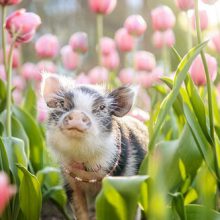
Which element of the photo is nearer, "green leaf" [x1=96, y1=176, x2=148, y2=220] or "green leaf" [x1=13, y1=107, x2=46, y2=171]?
"green leaf" [x1=96, y1=176, x2=148, y2=220]

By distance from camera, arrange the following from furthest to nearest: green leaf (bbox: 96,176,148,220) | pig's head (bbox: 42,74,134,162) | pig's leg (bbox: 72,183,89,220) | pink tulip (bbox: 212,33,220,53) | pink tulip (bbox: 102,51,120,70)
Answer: pink tulip (bbox: 102,51,120,70)
pink tulip (bbox: 212,33,220,53)
pig's leg (bbox: 72,183,89,220)
pig's head (bbox: 42,74,134,162)
green leaf (bbox: 96,176,148,220)

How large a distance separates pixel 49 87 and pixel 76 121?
13.7 inches

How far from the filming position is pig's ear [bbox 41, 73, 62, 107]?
215 centimetres

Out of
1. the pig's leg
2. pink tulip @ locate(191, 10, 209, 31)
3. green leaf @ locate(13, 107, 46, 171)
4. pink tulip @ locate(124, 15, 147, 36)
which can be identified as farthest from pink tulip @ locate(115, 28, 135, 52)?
the pig's leg

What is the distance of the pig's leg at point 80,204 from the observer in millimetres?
2223

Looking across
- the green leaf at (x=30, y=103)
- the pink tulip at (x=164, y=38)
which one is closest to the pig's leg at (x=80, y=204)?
the green leaf at (x=30, y=103)

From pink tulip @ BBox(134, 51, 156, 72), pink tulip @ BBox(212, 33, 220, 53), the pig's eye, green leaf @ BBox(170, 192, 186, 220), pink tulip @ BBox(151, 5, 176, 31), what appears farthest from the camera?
pink tulip @ BBox(134, 51, 156, 72)

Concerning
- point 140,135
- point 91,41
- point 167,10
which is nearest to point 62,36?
point 91,41

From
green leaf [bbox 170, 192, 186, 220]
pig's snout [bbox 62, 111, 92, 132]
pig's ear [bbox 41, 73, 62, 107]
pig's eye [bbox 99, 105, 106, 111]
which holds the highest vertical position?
pig's ear [bbox 41, 73, 62, 107]

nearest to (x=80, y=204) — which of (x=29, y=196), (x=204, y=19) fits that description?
(x=29, y=196)

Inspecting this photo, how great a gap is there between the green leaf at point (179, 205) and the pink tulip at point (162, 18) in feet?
4.66

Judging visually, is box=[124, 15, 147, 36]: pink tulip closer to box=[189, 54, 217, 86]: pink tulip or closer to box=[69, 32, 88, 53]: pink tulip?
box=[69, 32, 88, 53]: pink tulip

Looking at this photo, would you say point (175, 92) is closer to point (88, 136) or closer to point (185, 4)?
point (88, 136)

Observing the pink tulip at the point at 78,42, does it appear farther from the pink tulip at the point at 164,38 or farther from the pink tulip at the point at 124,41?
the pink tulip at the point at 164,38
